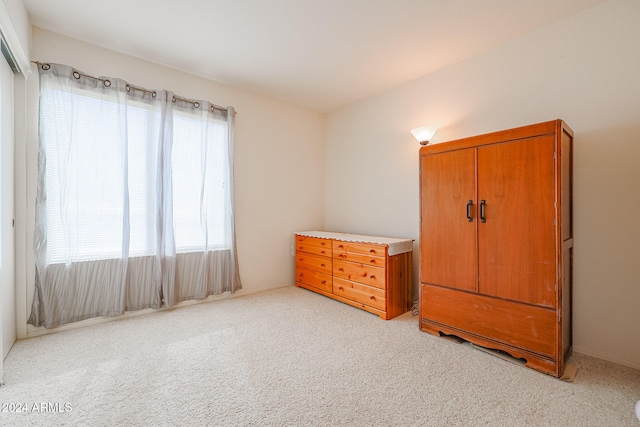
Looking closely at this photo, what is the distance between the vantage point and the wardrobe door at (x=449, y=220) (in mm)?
2316

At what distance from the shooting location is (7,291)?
2180 mm

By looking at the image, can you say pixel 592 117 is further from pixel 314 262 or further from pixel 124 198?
pixel 124 198

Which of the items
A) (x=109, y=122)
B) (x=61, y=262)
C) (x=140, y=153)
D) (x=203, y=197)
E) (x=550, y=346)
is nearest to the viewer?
(x=550, y=346)

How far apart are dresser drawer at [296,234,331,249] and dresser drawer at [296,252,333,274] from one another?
6.2 inches

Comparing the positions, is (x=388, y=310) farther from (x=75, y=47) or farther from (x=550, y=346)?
(x=75, y=47)

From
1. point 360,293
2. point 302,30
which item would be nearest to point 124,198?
point 302,30

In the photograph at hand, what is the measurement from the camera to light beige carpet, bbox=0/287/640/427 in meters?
1.52

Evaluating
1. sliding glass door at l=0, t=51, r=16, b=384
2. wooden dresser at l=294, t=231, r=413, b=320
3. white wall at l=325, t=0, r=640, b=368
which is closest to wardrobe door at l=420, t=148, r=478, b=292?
wooden dresser at l=294, t=231, r=413, b=320

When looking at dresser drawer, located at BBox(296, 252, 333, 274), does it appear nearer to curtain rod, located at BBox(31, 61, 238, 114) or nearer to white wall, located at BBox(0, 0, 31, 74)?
curtain rod, located at BBox(31, 61, 238, 114)

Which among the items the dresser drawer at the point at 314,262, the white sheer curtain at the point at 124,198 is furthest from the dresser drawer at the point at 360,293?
the white sheer curtain at the point at 124,198

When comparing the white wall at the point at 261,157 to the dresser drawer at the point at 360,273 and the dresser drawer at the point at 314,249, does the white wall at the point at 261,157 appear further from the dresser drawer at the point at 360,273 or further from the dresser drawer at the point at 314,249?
the dresser drawer at the point at 360,273

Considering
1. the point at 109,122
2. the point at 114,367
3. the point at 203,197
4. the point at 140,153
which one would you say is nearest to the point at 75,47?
the point at 109,122

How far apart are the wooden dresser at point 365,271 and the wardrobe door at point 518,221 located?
2.94 ft

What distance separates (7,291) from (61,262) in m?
0.41
